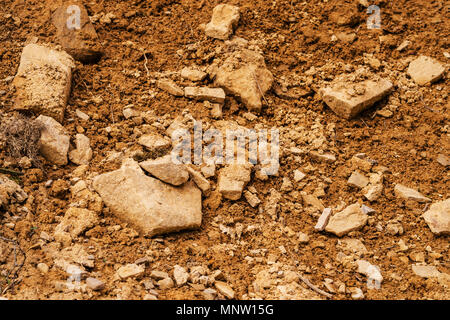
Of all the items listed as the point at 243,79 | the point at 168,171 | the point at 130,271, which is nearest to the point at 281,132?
the point at 243,79

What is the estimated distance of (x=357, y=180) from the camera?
11.4 feet

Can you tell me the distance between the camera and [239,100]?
152 inches

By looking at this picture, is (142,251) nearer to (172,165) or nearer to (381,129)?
(172,165)

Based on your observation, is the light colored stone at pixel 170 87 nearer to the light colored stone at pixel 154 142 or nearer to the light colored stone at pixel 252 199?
the light colored stone at pixel 154 142

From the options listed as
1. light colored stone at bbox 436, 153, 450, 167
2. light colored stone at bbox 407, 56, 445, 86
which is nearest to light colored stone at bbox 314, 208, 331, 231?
light colored stone at bbox 436, 153, 450, 167

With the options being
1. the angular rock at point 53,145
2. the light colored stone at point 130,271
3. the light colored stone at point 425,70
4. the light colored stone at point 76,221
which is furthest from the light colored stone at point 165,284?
the light colored stone at point 425,70

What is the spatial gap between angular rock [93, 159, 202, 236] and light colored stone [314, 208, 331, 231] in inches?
34.1

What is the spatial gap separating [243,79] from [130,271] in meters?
1.96

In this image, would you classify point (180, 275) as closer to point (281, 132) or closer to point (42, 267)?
point (42, 267)

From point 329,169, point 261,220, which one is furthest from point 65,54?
point 329,169

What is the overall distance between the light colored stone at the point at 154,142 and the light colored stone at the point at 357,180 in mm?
1453

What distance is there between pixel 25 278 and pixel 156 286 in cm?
74

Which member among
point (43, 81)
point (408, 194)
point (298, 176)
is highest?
point (43, 81)

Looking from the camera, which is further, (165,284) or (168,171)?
(168,171)
